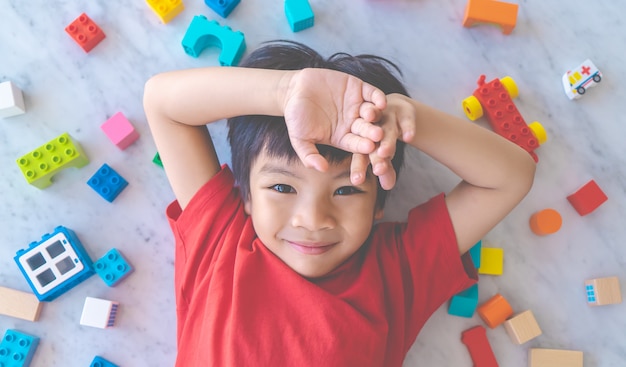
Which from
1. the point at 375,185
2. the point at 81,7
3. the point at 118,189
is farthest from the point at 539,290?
the point at 81,7

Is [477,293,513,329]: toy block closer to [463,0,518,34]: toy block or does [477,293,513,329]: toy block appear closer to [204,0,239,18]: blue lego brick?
[463,0,518,34]: toy block

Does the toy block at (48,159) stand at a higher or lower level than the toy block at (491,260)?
higher

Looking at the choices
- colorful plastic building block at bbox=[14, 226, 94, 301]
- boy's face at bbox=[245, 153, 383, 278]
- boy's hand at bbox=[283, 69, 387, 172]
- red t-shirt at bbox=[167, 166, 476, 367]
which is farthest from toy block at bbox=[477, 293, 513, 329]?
colorful plastic building block at bbox=[14, 226, 94, 301]

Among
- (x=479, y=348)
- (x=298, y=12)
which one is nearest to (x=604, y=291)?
(x=479, y=348)

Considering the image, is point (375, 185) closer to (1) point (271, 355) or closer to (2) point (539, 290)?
(1) point (271, 355)

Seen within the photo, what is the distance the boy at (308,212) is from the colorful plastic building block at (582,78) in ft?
1.02

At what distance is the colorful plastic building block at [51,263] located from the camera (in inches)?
37.4

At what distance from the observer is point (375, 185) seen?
80cm

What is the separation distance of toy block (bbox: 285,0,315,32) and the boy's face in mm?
355

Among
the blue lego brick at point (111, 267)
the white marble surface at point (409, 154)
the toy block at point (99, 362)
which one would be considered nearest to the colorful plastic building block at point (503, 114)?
the white marble surface at point (409, 154)

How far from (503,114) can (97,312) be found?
0.84m

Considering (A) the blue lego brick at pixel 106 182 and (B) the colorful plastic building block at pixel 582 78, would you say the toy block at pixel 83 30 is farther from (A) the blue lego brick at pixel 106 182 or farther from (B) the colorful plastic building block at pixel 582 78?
(B) the colorful plastic building block at pixel 582 78

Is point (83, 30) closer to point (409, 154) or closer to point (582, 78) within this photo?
point (409, 154)

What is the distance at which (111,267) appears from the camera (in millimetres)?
971
